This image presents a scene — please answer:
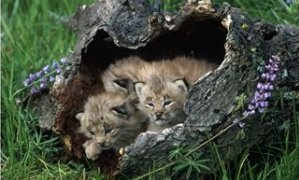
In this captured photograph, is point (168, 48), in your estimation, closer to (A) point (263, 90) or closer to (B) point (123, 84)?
(B) point (123, 84)

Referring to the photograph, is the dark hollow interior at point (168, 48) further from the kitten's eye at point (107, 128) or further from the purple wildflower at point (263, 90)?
the purple wildflower at point (263, 90)

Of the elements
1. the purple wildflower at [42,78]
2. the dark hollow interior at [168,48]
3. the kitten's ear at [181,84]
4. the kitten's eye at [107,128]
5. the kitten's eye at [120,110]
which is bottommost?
the kitten's eye at [107,128]

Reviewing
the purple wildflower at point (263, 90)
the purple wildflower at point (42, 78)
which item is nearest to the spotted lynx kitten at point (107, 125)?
the purple wildflower at point (42, 78)

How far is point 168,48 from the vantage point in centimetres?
584

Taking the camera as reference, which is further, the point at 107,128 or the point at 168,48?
the point at 168,48

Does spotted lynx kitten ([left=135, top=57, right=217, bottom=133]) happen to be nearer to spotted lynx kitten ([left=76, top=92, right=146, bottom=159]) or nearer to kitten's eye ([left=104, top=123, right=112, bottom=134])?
spotted lynx kitten ([left=76, top=92, right=146, bottom=159])

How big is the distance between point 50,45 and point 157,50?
1.35m

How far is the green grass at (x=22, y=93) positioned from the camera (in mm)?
5098

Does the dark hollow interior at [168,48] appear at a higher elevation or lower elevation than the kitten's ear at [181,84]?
higher

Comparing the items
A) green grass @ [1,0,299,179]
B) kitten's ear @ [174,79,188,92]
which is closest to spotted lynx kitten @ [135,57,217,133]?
kitten's ear @ [174,79,188,92]

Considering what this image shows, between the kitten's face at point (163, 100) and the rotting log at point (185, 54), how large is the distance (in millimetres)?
316

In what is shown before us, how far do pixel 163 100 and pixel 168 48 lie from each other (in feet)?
1.85

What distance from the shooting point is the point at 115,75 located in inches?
226

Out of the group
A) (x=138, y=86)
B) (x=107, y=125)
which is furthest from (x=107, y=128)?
(x=138, y=86)
